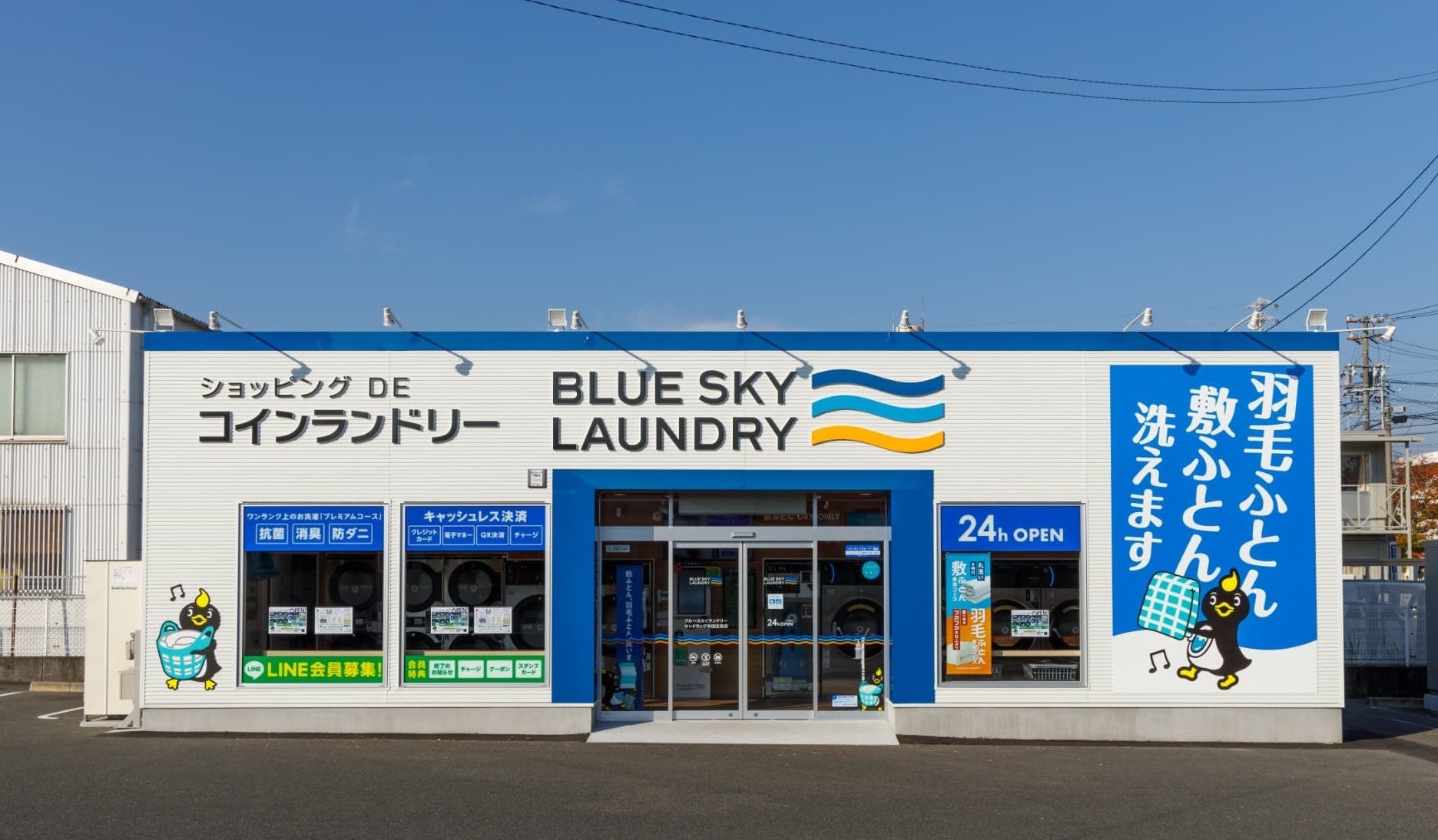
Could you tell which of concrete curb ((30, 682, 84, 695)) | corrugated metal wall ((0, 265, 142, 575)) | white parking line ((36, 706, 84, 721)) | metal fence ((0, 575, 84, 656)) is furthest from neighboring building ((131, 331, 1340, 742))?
corrugated metal wall ((0, 265, 142, 575))

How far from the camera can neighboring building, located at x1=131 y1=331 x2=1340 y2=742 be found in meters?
12.9

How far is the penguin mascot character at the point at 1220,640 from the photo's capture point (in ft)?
42.2

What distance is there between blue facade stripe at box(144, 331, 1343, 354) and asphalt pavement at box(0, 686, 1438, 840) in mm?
4262

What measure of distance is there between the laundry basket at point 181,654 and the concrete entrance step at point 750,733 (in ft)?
→ 14.4

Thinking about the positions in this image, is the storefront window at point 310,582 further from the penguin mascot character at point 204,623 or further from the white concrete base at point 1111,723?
the white concrete base at point 1111,723

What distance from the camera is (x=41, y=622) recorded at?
1839cm

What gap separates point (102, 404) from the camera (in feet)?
62.5

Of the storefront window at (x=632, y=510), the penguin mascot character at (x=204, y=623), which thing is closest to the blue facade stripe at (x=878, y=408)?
the storefront window at (x=632, y=510)

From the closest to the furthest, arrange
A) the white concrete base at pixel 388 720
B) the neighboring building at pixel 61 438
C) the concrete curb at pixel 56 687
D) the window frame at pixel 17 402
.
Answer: the white concrete base at pixel 388 720 → the concrete curb at pixel 56 687 → the neighboring building at pixel 61 438 → the window frame at pixel 17 402

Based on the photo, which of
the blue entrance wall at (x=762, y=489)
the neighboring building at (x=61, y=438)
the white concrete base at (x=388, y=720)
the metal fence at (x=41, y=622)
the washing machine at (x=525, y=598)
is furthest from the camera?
the neighboring building at (x=61, y=438)

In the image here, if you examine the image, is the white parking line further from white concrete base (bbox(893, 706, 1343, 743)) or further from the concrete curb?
white concrete base (bbox(893, 706, 1343, 743))

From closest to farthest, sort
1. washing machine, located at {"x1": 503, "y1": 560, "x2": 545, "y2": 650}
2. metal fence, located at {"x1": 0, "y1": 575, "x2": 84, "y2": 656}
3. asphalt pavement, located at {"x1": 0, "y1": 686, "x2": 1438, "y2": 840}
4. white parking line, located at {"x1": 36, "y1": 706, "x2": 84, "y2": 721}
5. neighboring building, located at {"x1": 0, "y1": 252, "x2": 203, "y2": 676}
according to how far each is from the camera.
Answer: asphalt pavement, located at {"x1": 0, "y1": 686, "x2": 1438, "y2": 840}
washing machine, located at {"x1": 503, "y1": 560, "x2": 545, "y2": 650}
white parking line, located at {"x1": 36, "y1": 706, "x2": 84, "y2": 721}
metal fence, located at {"x1": 0, "y1": 575, "x2": 84, "y2": 656}
neighboring building, located at {"x1": 0, "y1": 252, "x2": 203, "y2": 676}

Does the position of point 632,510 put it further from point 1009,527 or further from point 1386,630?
point 1386,630

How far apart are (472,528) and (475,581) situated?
1.95ft
